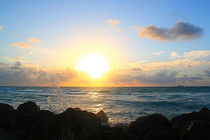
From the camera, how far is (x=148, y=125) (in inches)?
350

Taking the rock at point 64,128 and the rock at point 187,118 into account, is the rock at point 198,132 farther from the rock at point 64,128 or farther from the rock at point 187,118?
the rock at point 64,128

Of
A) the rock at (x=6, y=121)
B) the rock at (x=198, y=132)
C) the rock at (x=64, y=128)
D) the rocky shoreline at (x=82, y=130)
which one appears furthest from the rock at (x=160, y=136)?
the rock at (x=6, y=121)

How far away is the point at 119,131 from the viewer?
7.81m

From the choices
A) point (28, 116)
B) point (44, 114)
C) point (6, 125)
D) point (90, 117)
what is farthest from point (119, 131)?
point (6, 125)

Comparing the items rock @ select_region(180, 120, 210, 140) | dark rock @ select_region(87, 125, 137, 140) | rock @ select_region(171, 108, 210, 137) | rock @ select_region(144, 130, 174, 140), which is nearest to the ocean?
rock @ select_region(171, 108, 210, 137)

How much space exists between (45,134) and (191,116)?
6910 mm

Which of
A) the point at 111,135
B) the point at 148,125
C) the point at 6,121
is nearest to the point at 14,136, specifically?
the point at 6,121

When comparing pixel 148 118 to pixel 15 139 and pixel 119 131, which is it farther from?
pixel 15 139

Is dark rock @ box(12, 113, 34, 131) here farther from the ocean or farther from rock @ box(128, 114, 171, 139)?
the ocean

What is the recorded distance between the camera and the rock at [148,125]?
870 cm

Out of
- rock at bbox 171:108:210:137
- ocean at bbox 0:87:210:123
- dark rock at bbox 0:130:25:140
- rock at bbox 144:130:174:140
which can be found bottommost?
ocean at bbox 0:87:210:123

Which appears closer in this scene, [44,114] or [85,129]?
[85,129]

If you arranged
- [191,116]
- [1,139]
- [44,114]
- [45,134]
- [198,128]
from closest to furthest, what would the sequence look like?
[198,128]
[45,134]
[1,139]
[44,114]
[191,116]

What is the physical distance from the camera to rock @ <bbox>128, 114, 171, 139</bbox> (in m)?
8.70
